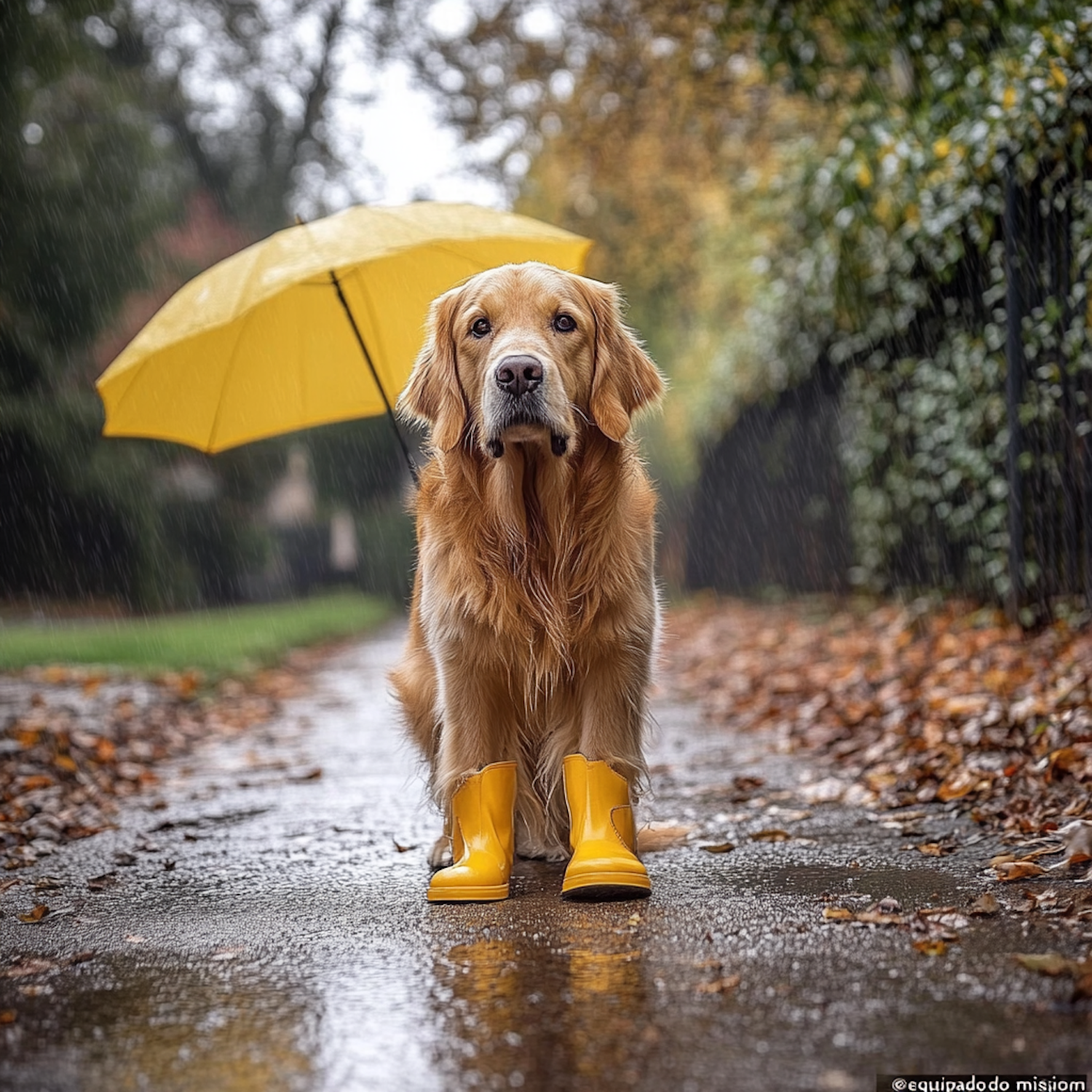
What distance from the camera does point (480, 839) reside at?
11.2 ft

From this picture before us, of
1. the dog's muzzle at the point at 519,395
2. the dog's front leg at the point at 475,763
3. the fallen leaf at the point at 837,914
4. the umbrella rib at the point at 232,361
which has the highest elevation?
the umbrella rib at the point at 232,361

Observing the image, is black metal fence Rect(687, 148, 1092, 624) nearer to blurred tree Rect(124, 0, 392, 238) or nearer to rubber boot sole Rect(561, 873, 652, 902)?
rubber boot sole Rect(561, 873, 652, 902)

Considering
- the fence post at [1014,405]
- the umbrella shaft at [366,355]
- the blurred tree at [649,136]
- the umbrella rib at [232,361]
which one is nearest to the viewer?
the umbrella shaft at [366,355]

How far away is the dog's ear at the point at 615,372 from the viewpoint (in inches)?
133

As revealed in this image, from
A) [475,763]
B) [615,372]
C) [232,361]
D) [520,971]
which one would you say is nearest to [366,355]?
[232,361]

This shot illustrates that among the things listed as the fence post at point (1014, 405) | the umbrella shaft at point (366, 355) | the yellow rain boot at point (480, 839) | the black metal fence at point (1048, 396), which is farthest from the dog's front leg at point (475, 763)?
the fence post at point (1014, 405)

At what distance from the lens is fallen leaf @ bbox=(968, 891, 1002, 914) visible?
113 inches

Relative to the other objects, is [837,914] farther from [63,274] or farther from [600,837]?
[63,274]

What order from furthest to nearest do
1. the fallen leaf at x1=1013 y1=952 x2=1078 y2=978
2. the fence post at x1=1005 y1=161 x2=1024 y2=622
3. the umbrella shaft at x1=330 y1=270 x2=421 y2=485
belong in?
the fence post at x1=1005 y1=161 x2=1024 y2=622 < the umbrella shaft at x1=330 y1=270 x2=421 y2=485 < the fallen leaf at x1=1013 y1=952 x2=1078 y2=978

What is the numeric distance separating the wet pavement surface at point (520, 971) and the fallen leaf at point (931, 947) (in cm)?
3

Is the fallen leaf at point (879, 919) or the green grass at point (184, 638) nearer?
the fallen leaf at point (879, 919)

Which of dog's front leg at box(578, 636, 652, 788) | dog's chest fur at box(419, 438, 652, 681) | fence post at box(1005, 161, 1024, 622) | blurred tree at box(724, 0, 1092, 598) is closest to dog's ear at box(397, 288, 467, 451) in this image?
dog's chest fur at box(419, 438, 652, 681)

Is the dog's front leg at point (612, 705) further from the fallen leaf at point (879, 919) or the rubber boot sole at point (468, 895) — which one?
the fallen leaf at point (879, 919)

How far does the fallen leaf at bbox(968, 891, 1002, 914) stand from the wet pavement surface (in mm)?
50
